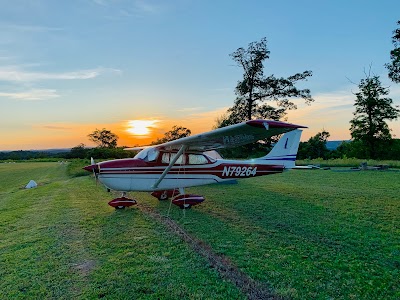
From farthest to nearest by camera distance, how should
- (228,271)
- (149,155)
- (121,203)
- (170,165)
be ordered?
(149,155) < (121,203) < (170,165) < (228,271)

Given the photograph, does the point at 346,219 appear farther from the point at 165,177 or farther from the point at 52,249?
the point at 52,249

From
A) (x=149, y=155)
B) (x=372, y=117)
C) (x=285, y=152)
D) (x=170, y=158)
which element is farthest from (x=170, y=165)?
(x=372, y=117)

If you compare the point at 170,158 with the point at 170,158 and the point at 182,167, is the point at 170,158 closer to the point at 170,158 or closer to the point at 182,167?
the point at 170,158

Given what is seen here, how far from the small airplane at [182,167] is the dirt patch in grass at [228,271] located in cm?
268

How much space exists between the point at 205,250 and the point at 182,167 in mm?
4413

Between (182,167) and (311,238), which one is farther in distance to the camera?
(182,167)

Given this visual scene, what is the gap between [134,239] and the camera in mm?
6137

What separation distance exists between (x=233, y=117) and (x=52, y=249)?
29.6 m

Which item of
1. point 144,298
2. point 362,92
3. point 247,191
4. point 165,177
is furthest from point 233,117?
point 144,298

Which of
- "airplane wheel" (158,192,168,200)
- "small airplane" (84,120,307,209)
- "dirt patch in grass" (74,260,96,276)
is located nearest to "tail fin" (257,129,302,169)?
"small airplane" (84,120,307,209)

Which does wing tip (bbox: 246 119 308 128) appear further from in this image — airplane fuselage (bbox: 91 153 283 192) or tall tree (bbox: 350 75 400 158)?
tall tree (bbox: 350 75 400 158)

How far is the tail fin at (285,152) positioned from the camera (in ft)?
35.1

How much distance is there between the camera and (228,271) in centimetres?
447

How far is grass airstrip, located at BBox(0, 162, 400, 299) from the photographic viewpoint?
13.1 ft
